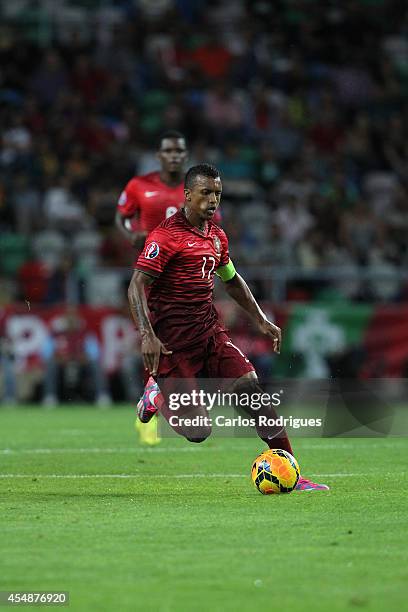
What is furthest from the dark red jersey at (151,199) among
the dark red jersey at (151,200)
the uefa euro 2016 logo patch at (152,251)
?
the uefa euro 2016 logo patch at (152,251)

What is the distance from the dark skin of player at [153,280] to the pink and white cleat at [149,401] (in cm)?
62

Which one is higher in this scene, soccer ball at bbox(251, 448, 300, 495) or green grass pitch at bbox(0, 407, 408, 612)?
soccer ball at bbox(251, 448, 300, 495)

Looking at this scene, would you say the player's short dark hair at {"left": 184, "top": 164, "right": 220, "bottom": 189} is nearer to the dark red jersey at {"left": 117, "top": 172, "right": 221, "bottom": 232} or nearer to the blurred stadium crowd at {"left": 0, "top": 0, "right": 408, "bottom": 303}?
the dark red jersey at {"left": 117, "top": 172, "right": 221, "bottom": 232}

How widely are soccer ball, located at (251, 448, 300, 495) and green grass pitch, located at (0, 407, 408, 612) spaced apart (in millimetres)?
134

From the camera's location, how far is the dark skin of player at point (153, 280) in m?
8.84

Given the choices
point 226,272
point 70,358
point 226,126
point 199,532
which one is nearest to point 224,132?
point 226,126

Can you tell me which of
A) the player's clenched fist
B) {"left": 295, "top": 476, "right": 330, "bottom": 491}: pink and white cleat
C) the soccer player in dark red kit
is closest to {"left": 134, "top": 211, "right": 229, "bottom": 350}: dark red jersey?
the soccer player in dark red kit

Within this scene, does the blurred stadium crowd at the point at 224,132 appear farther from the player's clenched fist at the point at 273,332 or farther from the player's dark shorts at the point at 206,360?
the player's dark shorts at the point at 206,360

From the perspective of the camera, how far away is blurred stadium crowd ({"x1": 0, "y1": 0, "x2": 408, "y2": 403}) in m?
21.2

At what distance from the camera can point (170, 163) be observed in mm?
12781

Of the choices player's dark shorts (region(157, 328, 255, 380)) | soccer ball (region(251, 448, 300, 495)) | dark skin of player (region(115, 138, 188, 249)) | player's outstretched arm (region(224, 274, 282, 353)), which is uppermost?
dark skin of player (region(115, 138, 188, 249))

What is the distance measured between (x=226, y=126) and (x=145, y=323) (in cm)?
1541

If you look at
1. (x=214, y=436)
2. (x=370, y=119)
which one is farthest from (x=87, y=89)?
(x=214, y=436)

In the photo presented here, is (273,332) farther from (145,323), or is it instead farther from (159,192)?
(159,192)
